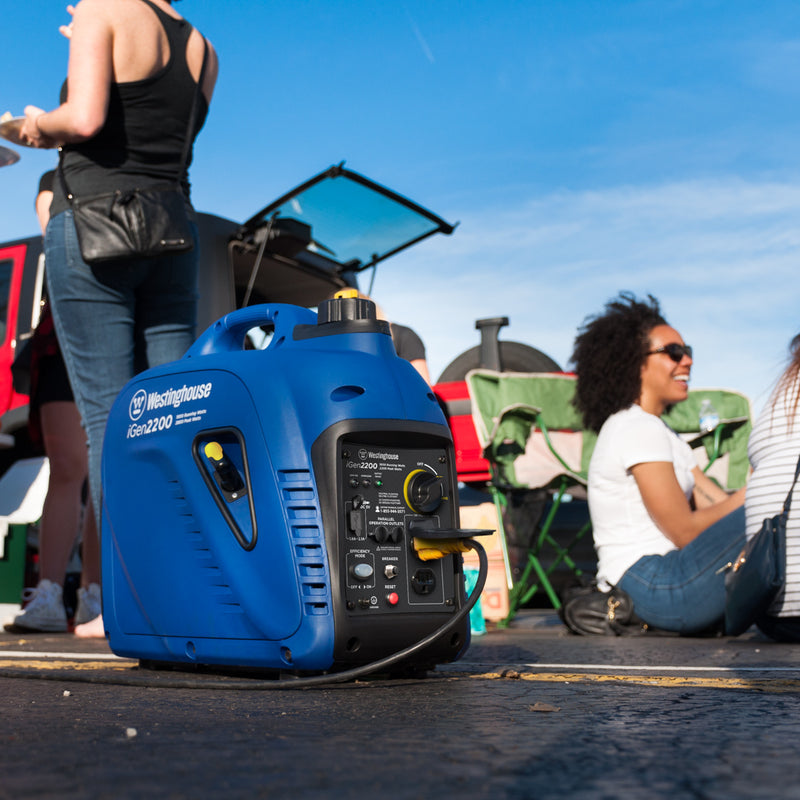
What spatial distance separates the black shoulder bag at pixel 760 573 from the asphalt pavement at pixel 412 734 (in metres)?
0.76

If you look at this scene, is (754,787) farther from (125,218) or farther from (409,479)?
(125,218)

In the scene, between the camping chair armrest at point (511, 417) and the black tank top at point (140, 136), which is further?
the camping chair armrest at point (511, 417)

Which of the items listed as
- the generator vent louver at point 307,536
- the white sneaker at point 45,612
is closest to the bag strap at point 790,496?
the generator vent louver at point 307,536

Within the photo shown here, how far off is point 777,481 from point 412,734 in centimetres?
224

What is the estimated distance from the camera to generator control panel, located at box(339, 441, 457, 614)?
1838 mm

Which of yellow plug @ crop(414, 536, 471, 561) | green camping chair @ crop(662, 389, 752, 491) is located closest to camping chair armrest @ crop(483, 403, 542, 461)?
green camping chair @ crop(662, 389, 752, 491)

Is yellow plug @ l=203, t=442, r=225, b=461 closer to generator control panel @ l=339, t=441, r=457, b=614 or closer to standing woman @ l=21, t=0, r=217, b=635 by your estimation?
generator control panel @ l=339, t=441, r=457, b=614

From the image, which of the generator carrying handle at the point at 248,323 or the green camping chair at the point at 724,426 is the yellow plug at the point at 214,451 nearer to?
the generator carrying handle at the point at 248,323

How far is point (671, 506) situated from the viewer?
12.8 feet

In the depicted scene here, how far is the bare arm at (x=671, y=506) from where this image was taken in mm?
3855

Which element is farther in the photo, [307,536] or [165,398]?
[165,398]

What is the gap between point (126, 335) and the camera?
298 cm

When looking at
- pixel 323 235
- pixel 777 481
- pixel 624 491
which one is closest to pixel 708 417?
pixel 624 491

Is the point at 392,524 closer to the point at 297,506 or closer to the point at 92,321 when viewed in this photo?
the point at 297,506
